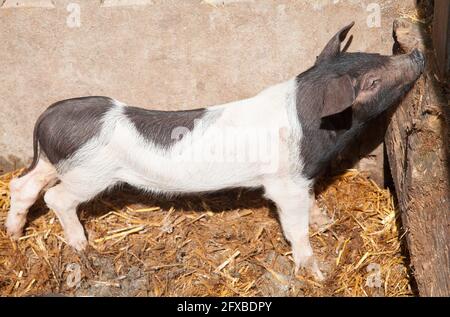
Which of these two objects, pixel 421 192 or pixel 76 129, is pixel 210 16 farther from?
pixel 421 192

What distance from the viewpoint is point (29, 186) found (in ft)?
17.2

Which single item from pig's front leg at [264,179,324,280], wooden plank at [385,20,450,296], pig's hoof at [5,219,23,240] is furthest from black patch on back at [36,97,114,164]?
wooden plank at [385,20,450,296]

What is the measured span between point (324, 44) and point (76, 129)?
1.94m

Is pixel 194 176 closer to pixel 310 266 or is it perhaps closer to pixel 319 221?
pixel 310 266

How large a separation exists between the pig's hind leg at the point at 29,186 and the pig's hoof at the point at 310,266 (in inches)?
75.7

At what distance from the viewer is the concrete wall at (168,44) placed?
17.2ft

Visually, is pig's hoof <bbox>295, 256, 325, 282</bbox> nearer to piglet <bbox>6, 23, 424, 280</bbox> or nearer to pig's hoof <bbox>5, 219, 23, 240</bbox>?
piglet <bbox>6, 23, 424, 280</bbox>

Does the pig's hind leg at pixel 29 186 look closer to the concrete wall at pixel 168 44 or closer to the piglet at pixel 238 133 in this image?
the piglet at pixel 238 133

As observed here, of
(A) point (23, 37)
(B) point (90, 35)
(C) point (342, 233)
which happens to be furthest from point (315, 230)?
(A) point (23, 37)

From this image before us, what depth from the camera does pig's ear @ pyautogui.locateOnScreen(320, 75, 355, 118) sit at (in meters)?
4.45

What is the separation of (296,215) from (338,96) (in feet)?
3.31

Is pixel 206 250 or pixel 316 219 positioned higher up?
pixel 316 219

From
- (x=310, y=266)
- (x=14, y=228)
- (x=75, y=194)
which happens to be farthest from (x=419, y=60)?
(x=14, y=228)

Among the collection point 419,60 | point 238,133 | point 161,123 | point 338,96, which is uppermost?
point 419,60
